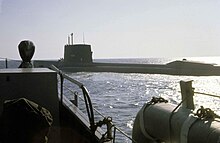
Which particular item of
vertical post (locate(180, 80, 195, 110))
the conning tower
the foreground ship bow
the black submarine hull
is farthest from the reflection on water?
the conning tower

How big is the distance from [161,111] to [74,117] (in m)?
2.27

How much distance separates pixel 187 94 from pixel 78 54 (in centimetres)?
7880

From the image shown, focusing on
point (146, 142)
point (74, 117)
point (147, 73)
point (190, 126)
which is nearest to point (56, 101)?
point (74, 117)

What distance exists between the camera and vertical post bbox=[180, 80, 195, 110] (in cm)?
448

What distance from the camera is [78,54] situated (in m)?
82.9

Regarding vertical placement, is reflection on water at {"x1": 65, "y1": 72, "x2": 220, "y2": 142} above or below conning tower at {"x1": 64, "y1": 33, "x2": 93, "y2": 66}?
below

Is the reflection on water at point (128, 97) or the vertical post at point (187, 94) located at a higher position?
the vertical post at point (187, 94)

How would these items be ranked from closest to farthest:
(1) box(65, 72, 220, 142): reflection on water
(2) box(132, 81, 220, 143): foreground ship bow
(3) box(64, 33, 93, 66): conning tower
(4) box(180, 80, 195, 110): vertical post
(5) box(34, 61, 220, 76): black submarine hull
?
(2) box(132, 81, 220, 143): foreground ship bow, (4) box(180, 80, 195, 110): vertical post, (1) box(65, 72, 220, 142): reflection on water, (5) box(34, 61, 220, 76): black submarine hull, (3) box(64, 33, 93, 66): conning tower

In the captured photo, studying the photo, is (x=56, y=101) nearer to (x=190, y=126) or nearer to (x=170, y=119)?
(x=170, y=119)

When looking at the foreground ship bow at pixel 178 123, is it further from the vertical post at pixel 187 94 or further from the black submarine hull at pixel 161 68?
the black submarine hull at pixel 161 68

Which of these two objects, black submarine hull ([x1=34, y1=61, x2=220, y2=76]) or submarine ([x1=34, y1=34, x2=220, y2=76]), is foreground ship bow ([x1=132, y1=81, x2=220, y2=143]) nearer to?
black submarine hull ([x1=34, y1=61, x2=220, y2=76])

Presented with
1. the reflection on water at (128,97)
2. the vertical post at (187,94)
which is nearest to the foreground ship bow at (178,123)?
the vertical post at (187,94)

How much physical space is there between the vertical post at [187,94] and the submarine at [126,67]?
6378 cm

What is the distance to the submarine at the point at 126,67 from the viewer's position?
70312mm
